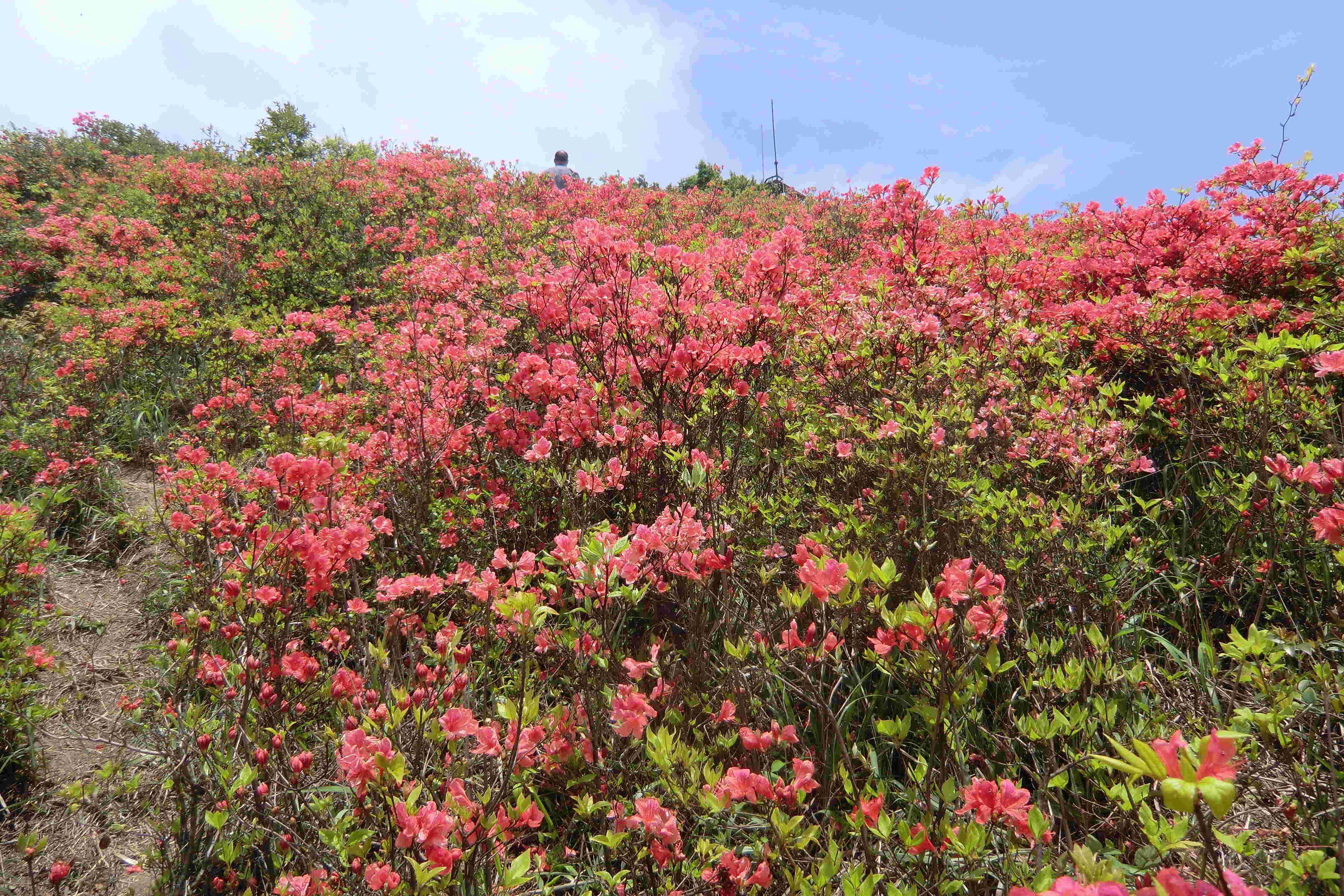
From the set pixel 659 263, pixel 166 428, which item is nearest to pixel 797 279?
pixel 659 263

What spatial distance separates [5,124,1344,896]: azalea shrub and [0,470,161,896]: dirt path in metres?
0.22

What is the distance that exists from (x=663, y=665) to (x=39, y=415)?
19.5 feet

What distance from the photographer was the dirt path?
2.43 meters

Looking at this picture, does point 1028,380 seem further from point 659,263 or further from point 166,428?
point 166,428

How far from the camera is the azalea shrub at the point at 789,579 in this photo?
163cm

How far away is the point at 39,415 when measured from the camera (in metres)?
5.12

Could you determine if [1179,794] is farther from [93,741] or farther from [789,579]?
[93,741]

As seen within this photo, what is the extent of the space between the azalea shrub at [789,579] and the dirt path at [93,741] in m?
0.22

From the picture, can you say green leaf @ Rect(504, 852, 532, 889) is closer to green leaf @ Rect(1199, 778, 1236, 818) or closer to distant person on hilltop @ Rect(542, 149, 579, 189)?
green leaf @ Rect(1199, 778, 1236, 818)

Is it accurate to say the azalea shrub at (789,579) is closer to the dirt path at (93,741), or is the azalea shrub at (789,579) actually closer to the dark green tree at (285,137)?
the dirt path at (93,741)

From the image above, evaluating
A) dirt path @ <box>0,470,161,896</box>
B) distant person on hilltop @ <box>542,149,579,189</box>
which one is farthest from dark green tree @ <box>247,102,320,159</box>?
dirt path @ <box>0,470,161,896</box>

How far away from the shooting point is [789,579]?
9.63ft

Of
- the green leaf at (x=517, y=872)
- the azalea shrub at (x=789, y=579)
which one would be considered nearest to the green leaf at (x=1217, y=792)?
the azalea shrub at (x=789, y=579)

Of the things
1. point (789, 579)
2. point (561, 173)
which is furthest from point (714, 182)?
point (789, 579)
